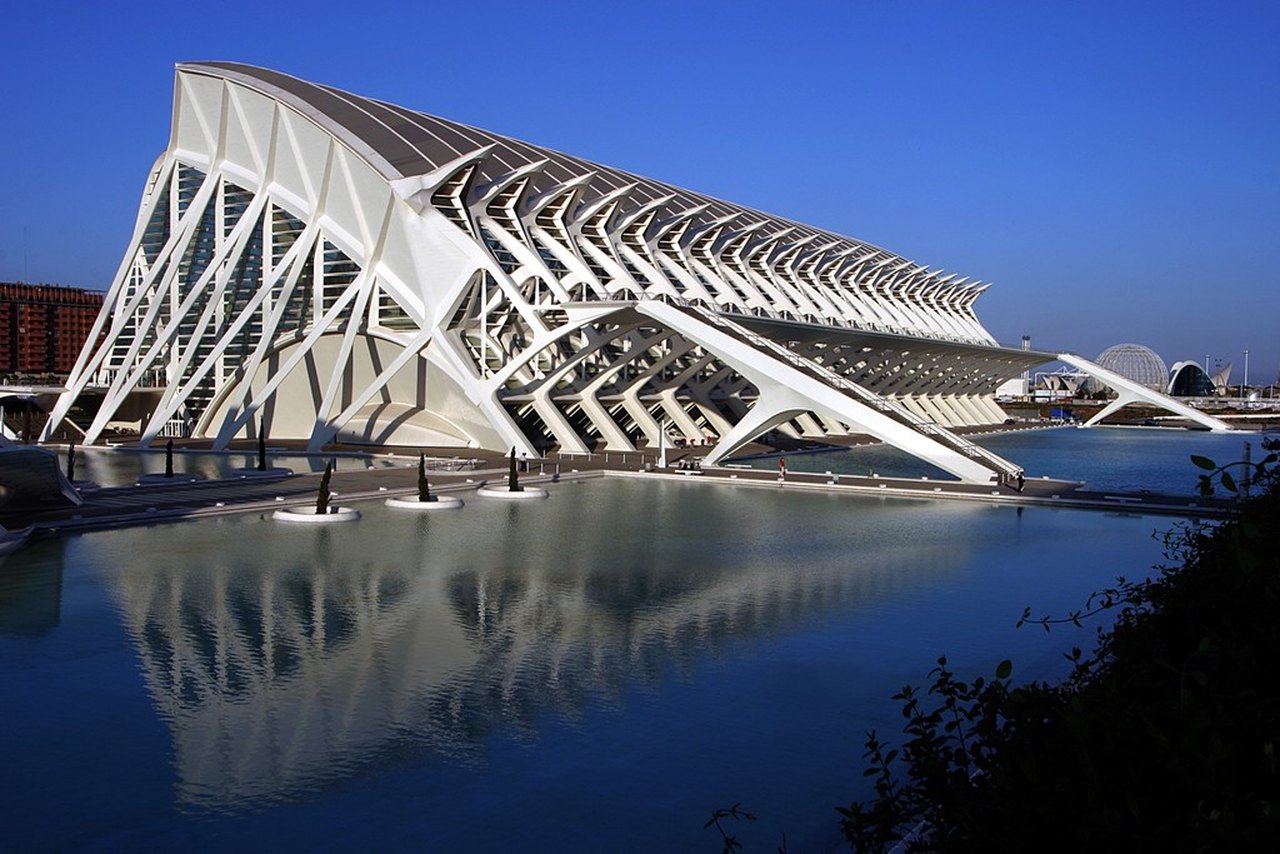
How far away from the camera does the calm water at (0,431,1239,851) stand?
800 cm

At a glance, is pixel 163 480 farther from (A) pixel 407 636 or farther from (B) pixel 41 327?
(B) pixel 41 327

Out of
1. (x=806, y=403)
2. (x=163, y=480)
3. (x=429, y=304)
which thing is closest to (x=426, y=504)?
(x=163, y=480)

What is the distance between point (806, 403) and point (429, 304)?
45.7ft

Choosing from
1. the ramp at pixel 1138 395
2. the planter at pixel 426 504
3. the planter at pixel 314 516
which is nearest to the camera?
the planter at pixel 314 516

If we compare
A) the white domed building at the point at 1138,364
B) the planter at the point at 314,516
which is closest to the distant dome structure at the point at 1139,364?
the white domed building at the point at 1138,364

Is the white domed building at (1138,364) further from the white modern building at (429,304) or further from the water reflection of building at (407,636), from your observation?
the water reflection of building at (407,636)

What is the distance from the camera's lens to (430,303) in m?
38.8

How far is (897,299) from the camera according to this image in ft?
227

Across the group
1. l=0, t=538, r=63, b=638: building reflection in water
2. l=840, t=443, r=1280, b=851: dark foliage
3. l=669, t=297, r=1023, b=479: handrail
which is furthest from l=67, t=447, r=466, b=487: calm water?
l=840, t=443, r=1280, b=851: dark foliage

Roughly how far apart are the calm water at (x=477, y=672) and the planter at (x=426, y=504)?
3.12 m

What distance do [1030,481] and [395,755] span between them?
25.8 meters

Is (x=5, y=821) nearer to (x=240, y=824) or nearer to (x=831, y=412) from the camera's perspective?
(x=240, y=824)

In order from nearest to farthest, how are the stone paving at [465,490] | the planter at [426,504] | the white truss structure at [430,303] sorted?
the stone paving at [465,490], the planter at [426,504], the white truss structure at [430,303]

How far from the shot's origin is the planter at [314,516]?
2262 cm
